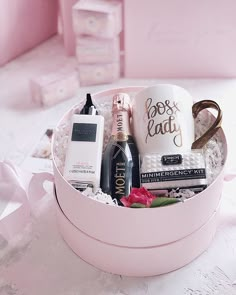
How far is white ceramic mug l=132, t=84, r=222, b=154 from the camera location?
2.11ft

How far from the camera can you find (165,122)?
0.65 meters

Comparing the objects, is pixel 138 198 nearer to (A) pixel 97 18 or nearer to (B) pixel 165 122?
(B) pixel 165 122

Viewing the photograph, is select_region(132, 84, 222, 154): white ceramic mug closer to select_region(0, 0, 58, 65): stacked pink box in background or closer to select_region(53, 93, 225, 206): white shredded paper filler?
select_region(53, 93, 225, 206): white shredded paper filler

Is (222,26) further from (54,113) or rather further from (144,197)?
(144,197)

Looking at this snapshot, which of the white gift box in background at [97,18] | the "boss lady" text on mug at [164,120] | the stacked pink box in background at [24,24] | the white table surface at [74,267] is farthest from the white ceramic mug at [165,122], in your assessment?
the stacked pink box in background at [24,24]

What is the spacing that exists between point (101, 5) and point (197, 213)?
0.47 m

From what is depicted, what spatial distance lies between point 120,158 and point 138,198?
87mm

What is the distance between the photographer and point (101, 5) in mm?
925

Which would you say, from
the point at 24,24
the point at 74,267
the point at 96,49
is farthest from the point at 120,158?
the point at 24,24

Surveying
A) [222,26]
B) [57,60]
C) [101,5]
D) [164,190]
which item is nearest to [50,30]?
[57,60]

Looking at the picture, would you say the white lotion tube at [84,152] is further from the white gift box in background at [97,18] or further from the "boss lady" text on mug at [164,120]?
the white gift box in background at [97,18]

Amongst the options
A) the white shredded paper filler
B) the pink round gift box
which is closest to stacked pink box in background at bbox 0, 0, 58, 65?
the white shredded paper filler

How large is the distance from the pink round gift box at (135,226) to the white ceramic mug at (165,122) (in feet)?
0.16

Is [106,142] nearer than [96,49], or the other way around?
[106,142]
